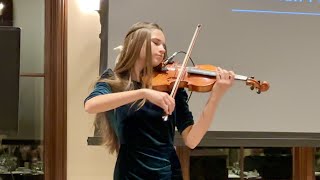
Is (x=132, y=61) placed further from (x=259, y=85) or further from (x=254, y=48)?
(x=254, y=48)

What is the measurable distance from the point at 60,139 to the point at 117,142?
0.97 metres

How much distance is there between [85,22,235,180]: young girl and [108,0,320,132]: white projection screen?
803 millimetres

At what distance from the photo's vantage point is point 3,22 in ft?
8.39

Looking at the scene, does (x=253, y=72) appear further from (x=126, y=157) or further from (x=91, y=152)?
(x=126, y=157)

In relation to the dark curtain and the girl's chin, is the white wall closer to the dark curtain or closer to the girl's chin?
the dark curtain

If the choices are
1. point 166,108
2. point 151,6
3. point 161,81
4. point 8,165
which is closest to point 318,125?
point 151,6

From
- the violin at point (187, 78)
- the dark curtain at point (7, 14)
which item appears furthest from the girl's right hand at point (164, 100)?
the dark curtain at point (7, 14)

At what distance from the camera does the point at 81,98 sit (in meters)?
2.43

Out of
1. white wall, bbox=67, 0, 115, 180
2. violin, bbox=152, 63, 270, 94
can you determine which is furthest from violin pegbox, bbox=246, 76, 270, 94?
white wall, bbox=67, 0, 115, 180

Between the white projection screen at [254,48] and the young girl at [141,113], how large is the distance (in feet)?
2.63

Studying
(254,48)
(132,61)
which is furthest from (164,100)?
(254,48)

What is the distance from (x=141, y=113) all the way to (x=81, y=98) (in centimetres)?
107

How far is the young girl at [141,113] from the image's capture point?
1.39 meters

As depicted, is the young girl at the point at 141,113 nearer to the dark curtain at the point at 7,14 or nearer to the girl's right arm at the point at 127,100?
the girl's right arm at the point at 127,100
